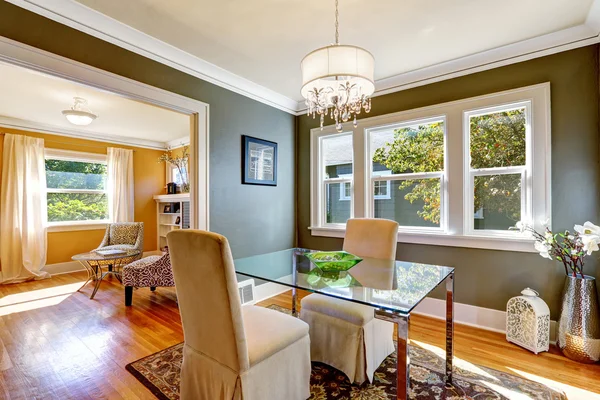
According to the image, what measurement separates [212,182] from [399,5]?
219 centimetres

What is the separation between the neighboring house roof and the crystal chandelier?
1.38m

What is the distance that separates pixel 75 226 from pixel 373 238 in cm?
529

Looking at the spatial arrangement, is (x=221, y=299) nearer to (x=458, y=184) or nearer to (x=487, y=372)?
(x=487, y=372)

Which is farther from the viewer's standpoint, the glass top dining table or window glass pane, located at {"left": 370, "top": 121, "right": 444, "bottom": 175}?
window glass pane, located at {"left": 370, "top": 121, "right": 444, "bottom": 175}

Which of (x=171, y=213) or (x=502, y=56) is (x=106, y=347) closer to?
(x=171, y=213)

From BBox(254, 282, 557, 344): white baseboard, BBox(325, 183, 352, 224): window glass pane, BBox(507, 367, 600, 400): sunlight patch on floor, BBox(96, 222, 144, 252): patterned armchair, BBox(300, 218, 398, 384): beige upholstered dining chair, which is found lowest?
BBox(507, 367, 600, 400): sunlight patch on floor

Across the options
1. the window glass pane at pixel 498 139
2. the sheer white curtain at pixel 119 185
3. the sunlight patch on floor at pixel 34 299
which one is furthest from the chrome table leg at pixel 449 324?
the sheer white curtain at pixel 119 185

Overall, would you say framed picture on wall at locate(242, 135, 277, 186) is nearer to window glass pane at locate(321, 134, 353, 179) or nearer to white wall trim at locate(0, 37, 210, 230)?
white wall trim at locate(0, 37, 210, 230)

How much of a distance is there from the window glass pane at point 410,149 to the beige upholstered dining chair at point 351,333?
1.12 meters

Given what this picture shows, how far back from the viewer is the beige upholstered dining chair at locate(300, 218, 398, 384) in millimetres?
1761

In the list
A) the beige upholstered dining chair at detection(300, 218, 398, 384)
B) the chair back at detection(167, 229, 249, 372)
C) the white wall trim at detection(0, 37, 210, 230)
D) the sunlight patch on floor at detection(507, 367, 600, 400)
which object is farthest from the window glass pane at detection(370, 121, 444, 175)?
the chair back at detection(167, 229, 249, 372)

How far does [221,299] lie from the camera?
47.6 inches

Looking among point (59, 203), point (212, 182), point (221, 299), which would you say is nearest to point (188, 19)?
point (212, 182)

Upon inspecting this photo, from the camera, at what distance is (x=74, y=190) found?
16.2 feet
